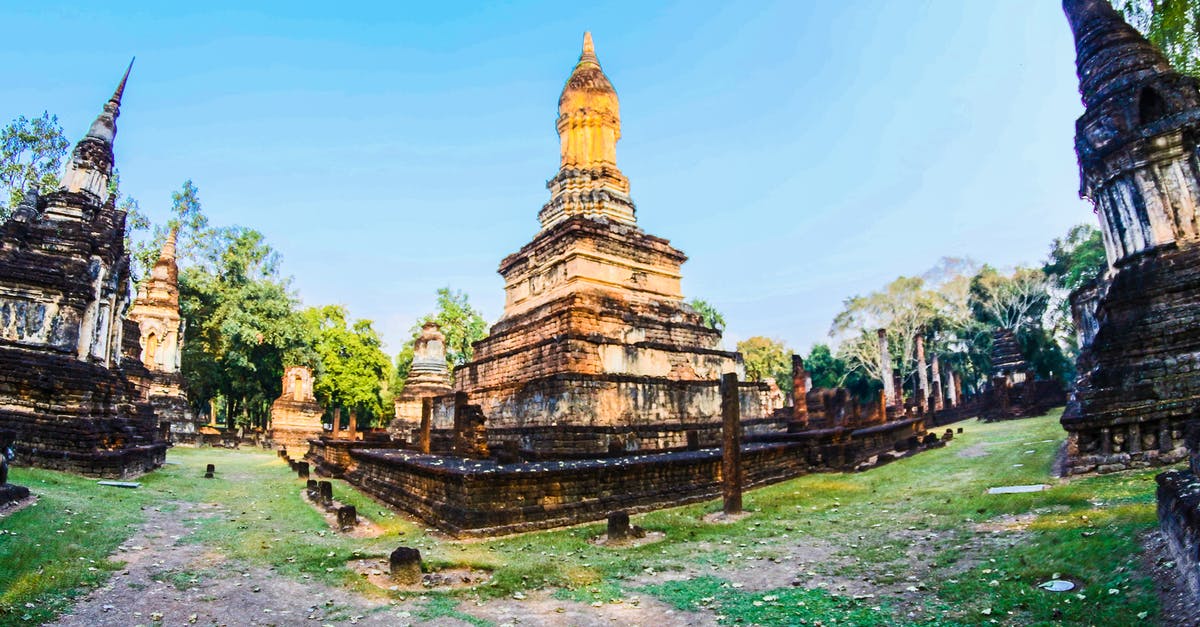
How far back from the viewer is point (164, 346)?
30.9 m

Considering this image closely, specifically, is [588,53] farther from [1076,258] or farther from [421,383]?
[1076,258]

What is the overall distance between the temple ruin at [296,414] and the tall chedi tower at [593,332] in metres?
15.9

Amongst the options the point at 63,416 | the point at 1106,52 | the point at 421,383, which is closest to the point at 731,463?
the point at 1106,52

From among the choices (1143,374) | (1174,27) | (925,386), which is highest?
(1174,27)

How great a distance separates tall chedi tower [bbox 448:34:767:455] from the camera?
1602 centimetres

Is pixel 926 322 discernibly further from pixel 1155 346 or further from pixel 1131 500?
pixel 1131 500

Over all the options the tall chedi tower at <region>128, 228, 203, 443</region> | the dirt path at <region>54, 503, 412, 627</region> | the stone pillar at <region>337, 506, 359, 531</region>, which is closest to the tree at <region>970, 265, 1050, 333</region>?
the stone pillar at <region>337, 506, 359, 531</region>

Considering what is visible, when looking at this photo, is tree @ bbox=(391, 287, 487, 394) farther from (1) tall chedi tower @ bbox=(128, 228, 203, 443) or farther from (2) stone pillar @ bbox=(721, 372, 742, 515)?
(2) stone pillar @ bbox=(721, 372, 742, 515)

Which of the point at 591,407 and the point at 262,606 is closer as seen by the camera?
the point at 262,606

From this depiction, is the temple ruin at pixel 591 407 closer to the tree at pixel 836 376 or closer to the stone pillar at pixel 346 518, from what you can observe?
the stone pillar at pixel 346 518

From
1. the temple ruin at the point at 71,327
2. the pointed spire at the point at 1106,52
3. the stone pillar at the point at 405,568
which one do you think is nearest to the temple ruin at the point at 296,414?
the temple ruin at the point at 71,327

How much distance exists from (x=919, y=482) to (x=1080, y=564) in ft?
22.2

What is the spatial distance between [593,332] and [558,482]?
788 centimetres

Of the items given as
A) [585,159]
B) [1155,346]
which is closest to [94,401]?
[585,159]
